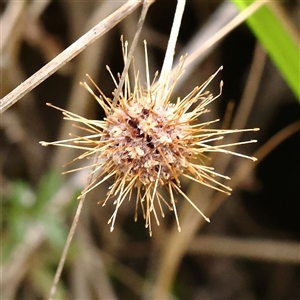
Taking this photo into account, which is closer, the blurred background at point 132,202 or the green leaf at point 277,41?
the green leaf at point 277,41

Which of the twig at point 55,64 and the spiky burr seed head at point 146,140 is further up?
the twig at point 55,64

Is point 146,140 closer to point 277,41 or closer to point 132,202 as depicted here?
point 277,41

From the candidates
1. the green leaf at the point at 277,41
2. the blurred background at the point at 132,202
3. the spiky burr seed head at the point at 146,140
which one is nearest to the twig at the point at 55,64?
the spiky burr seed head at the point at 146,140

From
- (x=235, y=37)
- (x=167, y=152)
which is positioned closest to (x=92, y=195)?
(x=235, y=37)

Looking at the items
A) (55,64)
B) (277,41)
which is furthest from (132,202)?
(55,64)

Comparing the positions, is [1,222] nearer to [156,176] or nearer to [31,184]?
[31,184]

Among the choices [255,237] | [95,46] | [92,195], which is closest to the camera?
[95,46]

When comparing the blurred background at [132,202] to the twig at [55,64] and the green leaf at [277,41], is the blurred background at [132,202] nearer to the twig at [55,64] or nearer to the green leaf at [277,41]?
the green leaf at [277,41]
